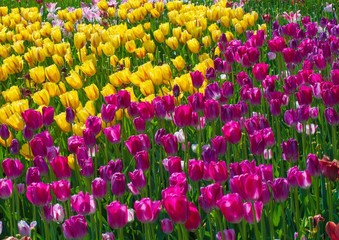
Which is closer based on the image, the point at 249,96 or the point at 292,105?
the point at 249,96

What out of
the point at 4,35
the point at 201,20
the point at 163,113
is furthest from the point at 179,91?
the point at 4,35

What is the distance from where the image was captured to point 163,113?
141 inches

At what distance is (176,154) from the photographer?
3.90 meters

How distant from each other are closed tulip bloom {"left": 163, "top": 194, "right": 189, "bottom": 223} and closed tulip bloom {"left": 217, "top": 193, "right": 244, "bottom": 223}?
11 cm

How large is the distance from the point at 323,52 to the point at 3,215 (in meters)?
2.19

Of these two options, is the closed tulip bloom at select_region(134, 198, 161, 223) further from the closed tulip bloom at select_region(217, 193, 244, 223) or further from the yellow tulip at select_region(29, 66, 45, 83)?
the yellow tulip at select_region(29, 66, 45, 83)

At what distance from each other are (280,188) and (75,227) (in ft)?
2.33

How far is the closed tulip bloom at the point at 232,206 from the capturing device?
221cm

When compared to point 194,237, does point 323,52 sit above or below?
above

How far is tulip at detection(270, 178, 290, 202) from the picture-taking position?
2.51 m

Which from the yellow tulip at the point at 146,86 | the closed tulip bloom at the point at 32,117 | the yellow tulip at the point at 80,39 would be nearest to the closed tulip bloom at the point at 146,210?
the closed tulip bloom at the point at 32,117

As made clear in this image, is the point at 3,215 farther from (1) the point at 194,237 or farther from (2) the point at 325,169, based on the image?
(2) the point at 325,169

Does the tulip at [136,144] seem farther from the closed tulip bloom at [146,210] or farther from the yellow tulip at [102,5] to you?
the yellow tulip at [102,5]

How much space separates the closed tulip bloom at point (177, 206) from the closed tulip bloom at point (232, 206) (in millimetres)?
107
